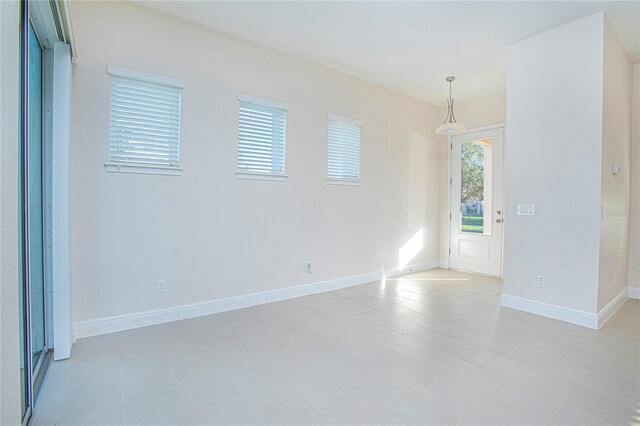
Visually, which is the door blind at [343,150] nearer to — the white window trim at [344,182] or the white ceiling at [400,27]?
the white window trim at [344,182]

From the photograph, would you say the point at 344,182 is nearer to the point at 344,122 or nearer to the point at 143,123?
the point at 344,122

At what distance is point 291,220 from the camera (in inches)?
161

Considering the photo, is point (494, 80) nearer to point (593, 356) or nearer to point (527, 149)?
point (527, 149)

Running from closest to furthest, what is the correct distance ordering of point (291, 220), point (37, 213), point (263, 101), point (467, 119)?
point (37, 213), point (263, 101), point (291, 220), point (467, 119)

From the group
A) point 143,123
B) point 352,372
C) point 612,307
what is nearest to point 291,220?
point 143,123

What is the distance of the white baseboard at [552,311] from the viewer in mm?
3207

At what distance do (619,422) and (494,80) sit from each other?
4.55 meters

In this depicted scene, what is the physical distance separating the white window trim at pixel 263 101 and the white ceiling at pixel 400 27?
0.67 m

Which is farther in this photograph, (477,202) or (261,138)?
(477,202)

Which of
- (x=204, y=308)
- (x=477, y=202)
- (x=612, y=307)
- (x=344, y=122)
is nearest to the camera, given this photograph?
(x=204, y=308)

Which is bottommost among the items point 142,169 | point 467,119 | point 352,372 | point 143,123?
point 352,372

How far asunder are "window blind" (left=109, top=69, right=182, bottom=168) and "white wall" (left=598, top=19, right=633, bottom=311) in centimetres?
436

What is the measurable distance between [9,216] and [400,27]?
3.67 m

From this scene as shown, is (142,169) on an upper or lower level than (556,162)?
lower
